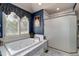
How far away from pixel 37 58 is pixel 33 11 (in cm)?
138

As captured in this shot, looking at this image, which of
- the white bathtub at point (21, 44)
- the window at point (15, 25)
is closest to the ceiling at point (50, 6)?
the window at point (15, 25)

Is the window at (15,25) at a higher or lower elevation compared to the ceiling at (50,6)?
lower

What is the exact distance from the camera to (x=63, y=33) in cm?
280

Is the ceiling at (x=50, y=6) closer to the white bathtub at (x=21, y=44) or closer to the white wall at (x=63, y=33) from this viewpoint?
the white wall at (x=63, y=33)

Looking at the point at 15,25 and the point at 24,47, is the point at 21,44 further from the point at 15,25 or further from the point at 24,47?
the point at 15,25

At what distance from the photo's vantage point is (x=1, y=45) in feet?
5.57

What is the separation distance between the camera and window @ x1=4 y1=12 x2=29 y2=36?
5.82 ft

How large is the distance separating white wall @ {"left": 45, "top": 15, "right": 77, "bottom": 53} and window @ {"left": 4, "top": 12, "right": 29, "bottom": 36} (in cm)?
116

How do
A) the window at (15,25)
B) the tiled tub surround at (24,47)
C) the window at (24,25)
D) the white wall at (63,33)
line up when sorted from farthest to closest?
the white wall at (63,33)
the window at (24,25)
the window at (15,25)
the tiled tub surround at (24,47)

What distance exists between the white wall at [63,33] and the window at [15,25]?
1.16 m

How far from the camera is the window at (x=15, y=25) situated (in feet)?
5.82

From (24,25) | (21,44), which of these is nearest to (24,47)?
(21,44)

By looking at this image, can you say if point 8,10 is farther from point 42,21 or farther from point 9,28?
point 42,21

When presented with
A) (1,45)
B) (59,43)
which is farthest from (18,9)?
(59,43)
